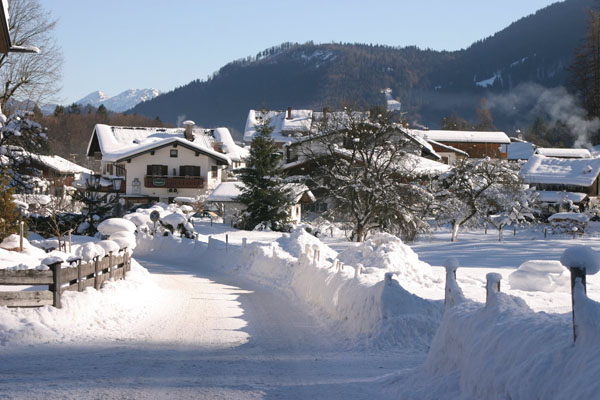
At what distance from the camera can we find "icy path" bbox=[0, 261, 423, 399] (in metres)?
8.37

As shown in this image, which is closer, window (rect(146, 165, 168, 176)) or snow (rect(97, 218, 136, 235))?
snow (rect(97, 218, 136, 235))

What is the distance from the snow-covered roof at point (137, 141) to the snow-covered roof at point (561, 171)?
110 feet

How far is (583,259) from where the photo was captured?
5.57 meters

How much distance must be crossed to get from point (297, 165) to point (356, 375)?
51585mm

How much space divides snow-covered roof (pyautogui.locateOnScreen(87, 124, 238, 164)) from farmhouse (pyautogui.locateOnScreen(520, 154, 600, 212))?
111ft

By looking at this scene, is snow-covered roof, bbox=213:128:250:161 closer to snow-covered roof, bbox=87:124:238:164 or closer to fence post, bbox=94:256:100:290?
snow-covered roof, bbox=87:124:238:164

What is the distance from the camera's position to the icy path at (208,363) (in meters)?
8.37

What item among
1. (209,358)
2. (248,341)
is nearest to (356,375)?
(209,358)

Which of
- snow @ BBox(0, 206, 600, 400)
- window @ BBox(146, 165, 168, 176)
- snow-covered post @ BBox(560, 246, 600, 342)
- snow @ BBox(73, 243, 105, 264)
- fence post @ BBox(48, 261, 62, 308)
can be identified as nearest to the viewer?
snow-covered post @ BBox(560, 246, 600, 342)

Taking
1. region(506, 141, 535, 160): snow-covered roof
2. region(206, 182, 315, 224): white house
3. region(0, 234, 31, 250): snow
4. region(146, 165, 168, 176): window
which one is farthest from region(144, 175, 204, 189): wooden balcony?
region(506, 141, 535, 160): snow-covered roof

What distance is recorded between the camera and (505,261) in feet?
112

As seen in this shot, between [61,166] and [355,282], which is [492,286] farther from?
[61,166]

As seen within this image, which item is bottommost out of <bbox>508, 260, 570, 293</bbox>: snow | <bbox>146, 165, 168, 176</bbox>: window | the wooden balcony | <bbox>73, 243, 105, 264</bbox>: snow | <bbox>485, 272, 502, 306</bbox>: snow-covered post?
<bbox>508, 260, 570, 293</bbox>: snow

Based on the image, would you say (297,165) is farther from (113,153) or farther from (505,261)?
(505,261)
